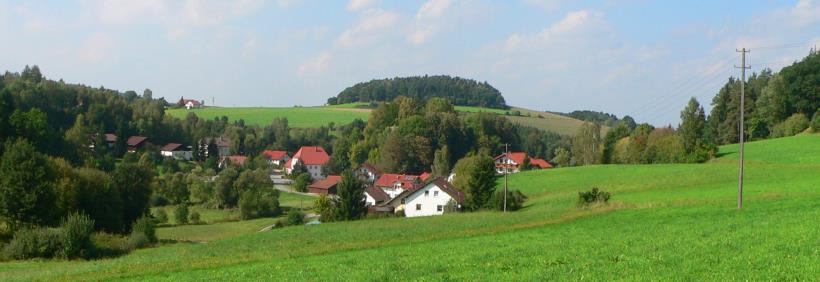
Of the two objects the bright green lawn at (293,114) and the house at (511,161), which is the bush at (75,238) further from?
the bright green lawn at (293,114)

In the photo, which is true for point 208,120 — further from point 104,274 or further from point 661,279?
point 661,279

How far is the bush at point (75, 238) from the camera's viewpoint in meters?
35.5

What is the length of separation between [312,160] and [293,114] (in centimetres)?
4855

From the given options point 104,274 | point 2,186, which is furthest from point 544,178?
point 104,274

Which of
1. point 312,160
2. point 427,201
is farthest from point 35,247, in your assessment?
point 312,160

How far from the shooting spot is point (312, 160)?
135 meters

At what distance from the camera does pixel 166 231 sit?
6241 cm

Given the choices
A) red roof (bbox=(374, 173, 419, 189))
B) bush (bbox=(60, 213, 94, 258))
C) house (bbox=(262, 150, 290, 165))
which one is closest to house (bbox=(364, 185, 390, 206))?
red roof (bbox=(374, 173, 419, 189))

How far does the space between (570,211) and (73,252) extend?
89.9 feet

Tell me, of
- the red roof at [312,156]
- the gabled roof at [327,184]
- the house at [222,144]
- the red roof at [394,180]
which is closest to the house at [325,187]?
the gabled roof at [327,184]

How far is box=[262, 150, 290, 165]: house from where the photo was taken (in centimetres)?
14575

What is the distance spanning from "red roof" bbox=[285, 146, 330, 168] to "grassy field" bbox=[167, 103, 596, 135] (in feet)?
90.8

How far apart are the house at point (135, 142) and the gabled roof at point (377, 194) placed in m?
58.2

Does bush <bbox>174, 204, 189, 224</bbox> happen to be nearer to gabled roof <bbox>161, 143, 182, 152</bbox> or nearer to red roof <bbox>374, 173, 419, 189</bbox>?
red roof <bbox>374, 173, 419, 189</bbox>
